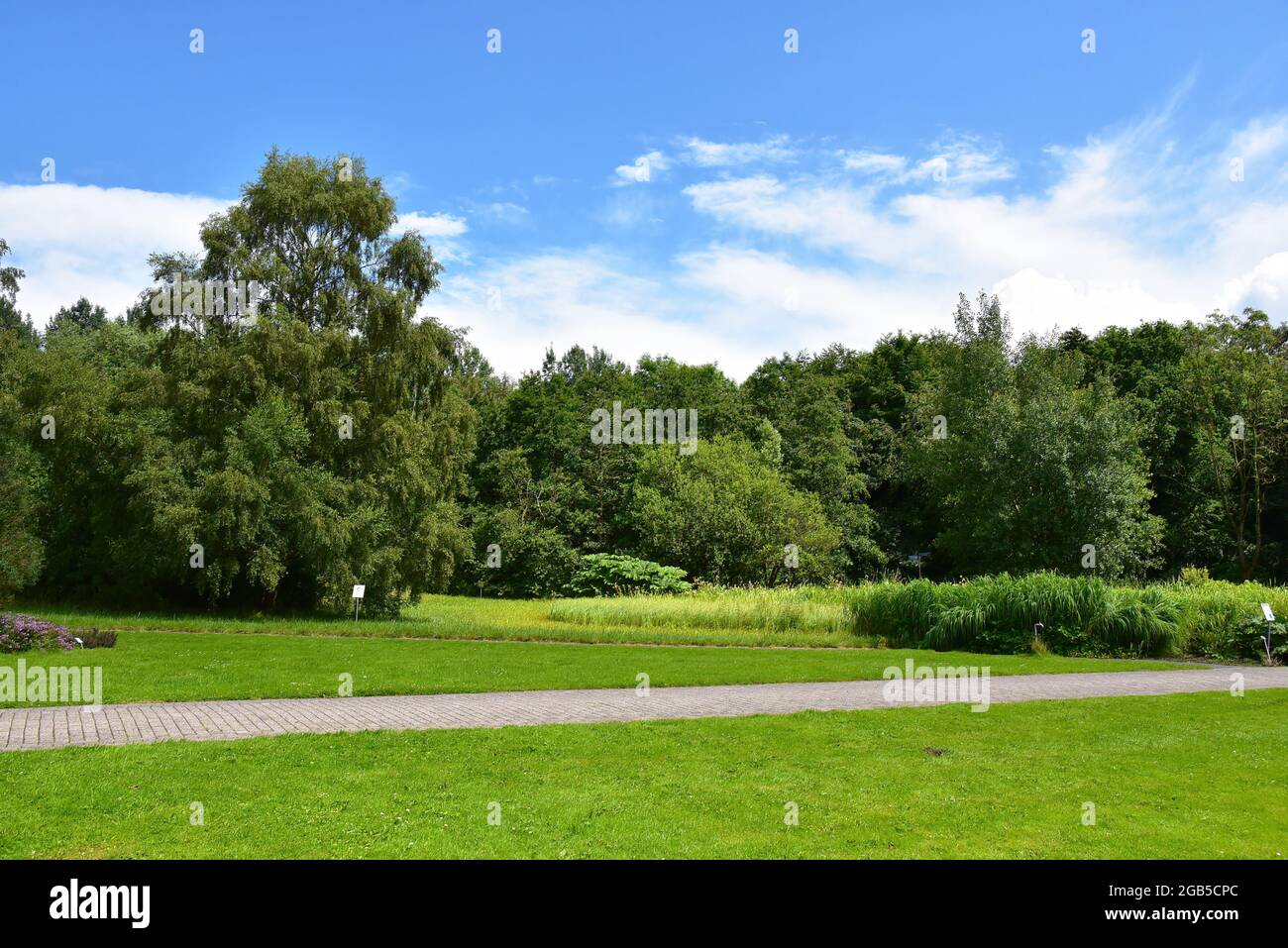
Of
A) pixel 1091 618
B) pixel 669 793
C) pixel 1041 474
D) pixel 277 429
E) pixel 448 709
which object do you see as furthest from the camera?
pixel 1041 474

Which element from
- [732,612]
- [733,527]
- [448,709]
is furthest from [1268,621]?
[733,527]

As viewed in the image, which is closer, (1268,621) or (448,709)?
(448,709)

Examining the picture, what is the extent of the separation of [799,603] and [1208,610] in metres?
10.2

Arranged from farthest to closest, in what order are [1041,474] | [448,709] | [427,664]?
1. [1041,474]
2. [427,664]
3. [448,709]

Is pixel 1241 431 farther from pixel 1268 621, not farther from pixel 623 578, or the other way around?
pixel 623 578

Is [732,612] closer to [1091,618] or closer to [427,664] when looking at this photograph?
[1091,618]

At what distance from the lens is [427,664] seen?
1664 centimetres

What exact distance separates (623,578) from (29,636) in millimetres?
28433

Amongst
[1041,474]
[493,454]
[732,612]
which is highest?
[493,454]

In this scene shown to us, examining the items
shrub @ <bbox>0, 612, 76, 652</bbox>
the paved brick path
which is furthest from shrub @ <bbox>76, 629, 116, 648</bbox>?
the paved brick path

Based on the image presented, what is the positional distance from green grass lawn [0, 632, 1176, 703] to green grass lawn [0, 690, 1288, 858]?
3.95 meters

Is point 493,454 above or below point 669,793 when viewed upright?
above

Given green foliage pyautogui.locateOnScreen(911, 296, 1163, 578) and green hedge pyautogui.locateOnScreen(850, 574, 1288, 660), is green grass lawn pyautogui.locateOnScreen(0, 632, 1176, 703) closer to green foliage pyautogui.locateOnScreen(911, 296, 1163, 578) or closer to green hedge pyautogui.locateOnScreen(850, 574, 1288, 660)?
green hedge pyautogui.locateOnScreen(850, 574, 1288, 660)
